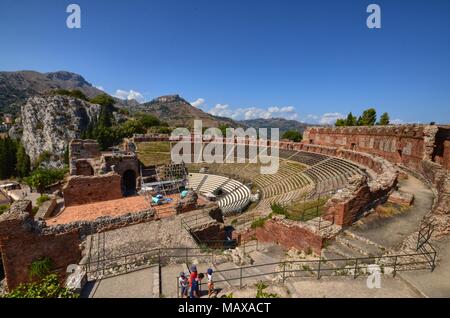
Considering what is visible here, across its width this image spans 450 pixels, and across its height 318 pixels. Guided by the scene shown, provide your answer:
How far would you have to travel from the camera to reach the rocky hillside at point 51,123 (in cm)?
6488

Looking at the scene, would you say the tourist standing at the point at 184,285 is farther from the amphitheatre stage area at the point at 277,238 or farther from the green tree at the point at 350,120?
the green tree at the point at 350,120

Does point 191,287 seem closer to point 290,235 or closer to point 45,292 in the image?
point 45,292

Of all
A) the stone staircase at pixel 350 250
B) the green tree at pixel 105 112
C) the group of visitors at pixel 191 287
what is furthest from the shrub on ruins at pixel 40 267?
the green tree at pixel 105 112

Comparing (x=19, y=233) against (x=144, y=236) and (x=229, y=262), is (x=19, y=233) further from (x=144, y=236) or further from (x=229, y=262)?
(x=229, y=262)

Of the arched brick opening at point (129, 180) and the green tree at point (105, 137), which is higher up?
the green tree at point (105, 137)

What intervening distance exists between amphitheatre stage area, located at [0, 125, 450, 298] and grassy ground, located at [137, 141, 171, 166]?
46.4 ft

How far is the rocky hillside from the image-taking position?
6488 cm

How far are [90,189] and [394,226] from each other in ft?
71.8

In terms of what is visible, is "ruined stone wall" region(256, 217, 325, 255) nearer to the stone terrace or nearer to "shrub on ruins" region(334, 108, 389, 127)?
the stone terrace

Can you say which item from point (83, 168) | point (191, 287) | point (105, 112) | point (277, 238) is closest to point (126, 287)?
point (191, 287)

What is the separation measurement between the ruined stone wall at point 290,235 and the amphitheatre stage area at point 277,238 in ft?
0.16

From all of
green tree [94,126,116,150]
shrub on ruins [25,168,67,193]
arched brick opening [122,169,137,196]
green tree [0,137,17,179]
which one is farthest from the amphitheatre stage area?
green tree [0,137,17,179]

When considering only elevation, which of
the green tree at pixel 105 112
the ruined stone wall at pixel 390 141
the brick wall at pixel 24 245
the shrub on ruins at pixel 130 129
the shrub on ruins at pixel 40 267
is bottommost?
the shrub on ruins at pixel 40 267

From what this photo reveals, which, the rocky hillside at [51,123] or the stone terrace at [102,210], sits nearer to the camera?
the stone terrace at [102,210]
